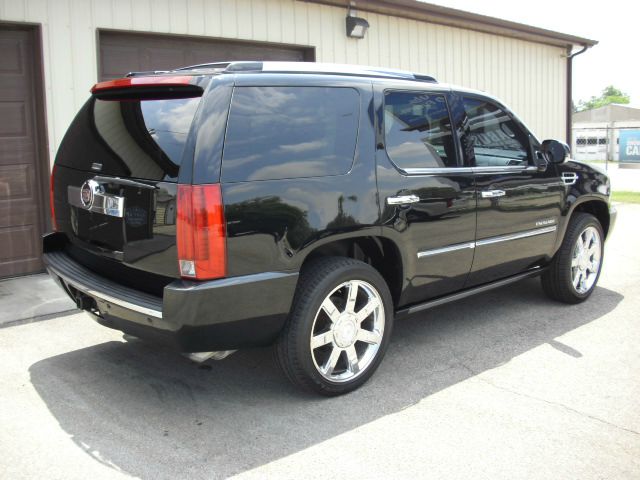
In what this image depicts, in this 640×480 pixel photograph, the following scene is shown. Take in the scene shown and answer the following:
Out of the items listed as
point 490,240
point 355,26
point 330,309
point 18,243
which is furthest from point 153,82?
point 355,26

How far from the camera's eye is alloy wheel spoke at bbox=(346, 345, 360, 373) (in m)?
4.04

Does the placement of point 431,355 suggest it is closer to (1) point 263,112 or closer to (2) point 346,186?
(2) point 346,186

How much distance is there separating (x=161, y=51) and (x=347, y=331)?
476 centimetres

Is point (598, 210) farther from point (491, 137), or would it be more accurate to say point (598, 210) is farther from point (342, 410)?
point (342, 410)

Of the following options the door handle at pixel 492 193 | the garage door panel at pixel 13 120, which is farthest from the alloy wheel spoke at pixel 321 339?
the garage door panel at pixel 13 120

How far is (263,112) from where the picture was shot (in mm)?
3604

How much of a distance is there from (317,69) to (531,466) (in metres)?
2.42

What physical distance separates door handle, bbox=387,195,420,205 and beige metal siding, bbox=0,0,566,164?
13.4 feet

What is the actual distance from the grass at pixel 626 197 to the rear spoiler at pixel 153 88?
1216 centimetres

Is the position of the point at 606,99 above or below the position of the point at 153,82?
above

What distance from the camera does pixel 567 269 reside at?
5703 millimetres

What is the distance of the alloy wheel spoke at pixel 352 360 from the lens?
4.04m

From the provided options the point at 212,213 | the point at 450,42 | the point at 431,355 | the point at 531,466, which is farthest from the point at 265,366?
the point at 450,42

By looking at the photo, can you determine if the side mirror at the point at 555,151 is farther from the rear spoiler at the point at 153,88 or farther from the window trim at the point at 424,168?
the rear spoiler at the point at 153,88
